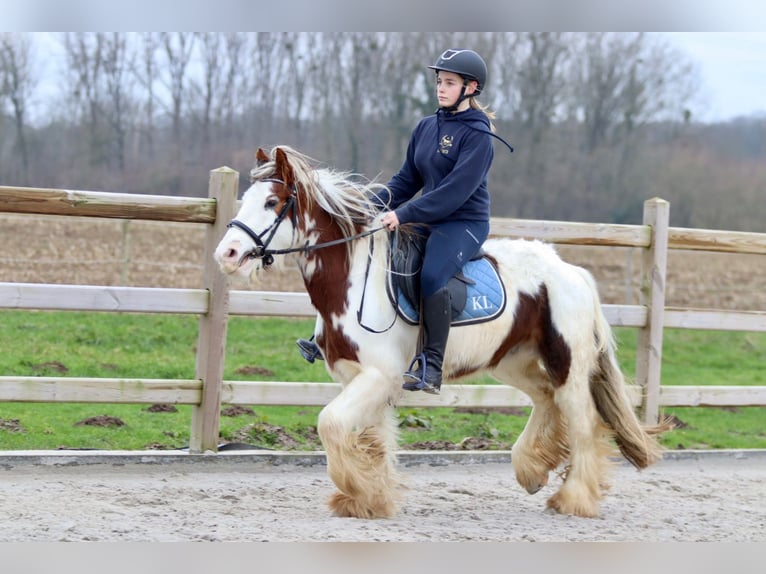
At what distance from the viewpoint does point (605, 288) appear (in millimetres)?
16688

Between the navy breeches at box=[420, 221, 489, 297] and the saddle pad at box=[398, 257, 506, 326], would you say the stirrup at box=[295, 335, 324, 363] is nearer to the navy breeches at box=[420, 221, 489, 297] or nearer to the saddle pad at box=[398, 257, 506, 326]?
the saddle pad at box=[398, 257, 506, 326]

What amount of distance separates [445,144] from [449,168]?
0.45 ft

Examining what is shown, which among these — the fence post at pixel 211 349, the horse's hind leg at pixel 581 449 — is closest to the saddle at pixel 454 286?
the horse's hind leg at pixel 581 449

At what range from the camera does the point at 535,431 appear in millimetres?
5941

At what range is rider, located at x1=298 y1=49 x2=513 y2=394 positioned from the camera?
5.14m

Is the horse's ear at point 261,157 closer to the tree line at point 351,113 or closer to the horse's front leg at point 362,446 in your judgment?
Answer: the horse's front leg at point 362,446

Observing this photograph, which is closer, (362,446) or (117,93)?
(362,446)

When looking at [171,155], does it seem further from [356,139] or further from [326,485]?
[326,485]

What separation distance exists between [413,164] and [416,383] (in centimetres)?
138

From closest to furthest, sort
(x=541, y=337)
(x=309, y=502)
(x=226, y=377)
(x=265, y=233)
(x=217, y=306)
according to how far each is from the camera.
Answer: (x=265, y=233) → (x=309, y=502) → (x=541, y=337) → (x=217, y=306) → (x=226, y=377)

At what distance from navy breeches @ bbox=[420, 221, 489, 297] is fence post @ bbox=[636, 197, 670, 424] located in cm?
261

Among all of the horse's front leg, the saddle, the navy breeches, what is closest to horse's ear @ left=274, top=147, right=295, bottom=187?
the saddle

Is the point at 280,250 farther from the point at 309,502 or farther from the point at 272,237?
the point at 309,502

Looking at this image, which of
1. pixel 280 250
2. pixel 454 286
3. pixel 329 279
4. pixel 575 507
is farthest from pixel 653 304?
pixel 280 250
